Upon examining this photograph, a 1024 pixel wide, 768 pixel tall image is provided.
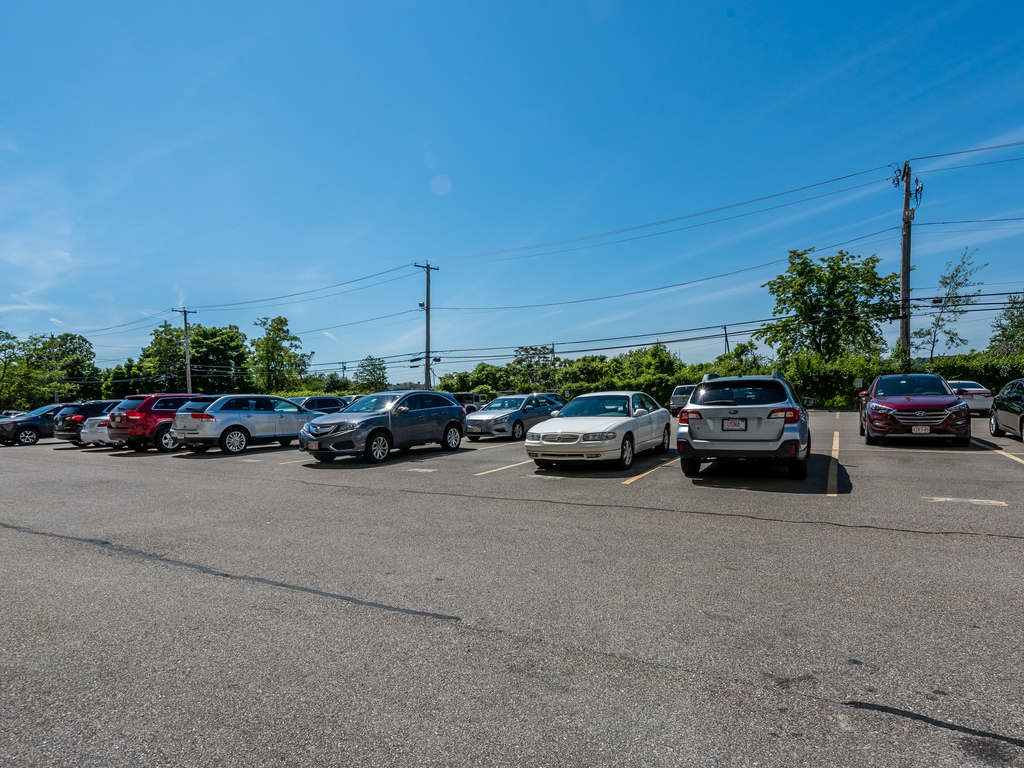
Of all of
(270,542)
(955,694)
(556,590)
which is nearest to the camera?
(955,694)

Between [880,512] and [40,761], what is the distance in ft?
24.6

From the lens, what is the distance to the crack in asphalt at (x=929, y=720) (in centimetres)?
238

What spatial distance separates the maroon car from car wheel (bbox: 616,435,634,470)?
6221 millimetres

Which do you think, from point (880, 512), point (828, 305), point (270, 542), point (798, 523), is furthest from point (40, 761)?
point (828, 305)

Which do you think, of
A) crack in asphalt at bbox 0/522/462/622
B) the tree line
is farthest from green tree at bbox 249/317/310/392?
→ crack in asphalt at bbox 0/522/462/622

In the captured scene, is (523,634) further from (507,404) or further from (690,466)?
(507,404)

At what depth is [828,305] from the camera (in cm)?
4572

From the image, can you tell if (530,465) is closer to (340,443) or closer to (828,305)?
(340,443)

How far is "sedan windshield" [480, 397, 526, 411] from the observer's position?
19.2m

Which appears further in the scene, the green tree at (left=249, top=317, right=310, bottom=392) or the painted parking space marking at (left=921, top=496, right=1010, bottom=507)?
the green tree at (left=249, top=317, right=310, bottom=392)

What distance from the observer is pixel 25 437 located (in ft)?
77.5

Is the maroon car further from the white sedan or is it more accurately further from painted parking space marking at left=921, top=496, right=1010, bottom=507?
painted parking space marking at left=921, top=496, right=1010, bottom=507

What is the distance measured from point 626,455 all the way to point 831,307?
4283 centimetres

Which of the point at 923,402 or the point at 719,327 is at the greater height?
the point at 719,327
